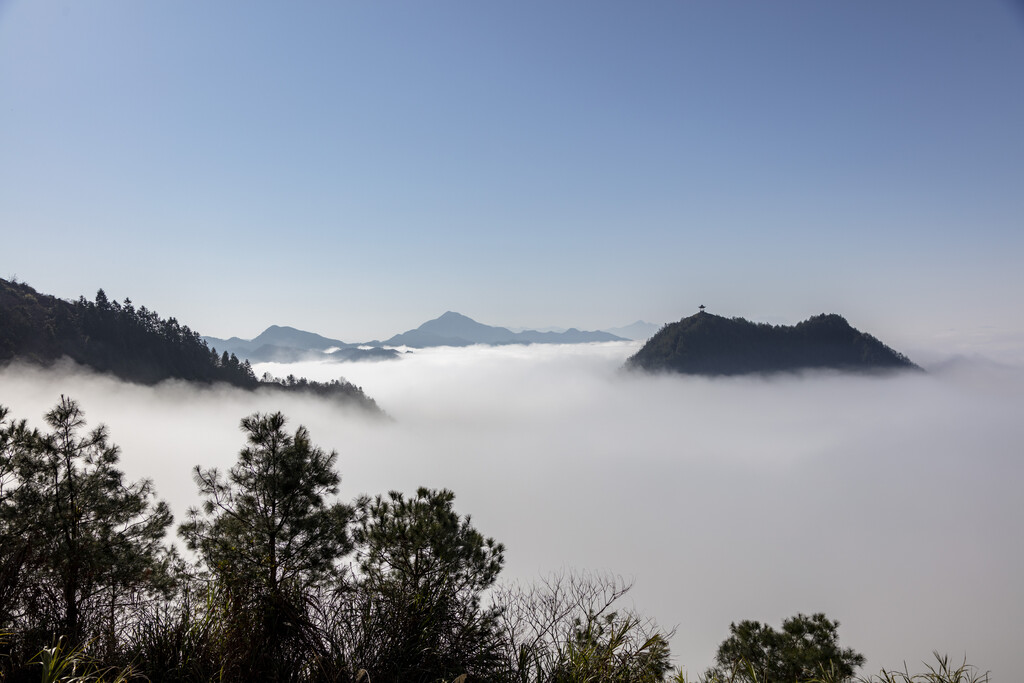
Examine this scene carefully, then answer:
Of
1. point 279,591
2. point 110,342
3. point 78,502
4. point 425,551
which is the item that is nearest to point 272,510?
point 78,502

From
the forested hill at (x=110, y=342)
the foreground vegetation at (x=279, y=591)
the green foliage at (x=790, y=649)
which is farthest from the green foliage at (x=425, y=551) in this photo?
the forested hill at (x=110, y=342)

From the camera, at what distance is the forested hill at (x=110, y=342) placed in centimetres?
12131

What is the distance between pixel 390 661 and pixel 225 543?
11324 millimetres

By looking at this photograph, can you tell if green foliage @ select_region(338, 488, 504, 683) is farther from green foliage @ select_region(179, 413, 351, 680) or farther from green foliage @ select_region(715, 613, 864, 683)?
green foliage @ select_region(715, 613, 864, 683)

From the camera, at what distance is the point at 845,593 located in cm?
17450

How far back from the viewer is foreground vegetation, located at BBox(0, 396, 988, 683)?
5613 mm

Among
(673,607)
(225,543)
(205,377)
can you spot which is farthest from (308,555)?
(673,607)

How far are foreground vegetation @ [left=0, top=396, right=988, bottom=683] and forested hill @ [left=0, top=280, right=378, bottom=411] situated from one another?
13681 cm

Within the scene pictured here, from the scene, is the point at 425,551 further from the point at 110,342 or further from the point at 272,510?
the point at 110,342

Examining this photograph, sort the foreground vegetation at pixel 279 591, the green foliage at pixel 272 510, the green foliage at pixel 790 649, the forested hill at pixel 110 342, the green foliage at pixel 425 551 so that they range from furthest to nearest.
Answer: the forested hill at pixel 110 342 → the green foliage at pixel 790 649 → the green foliage at pixel 272 510 → the green foliage at pixel 425 551 → the foreground vegetation at pixel 279 591

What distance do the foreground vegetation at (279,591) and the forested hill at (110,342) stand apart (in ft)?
449

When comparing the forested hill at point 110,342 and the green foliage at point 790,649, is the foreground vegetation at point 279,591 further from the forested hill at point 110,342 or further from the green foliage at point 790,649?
the forested hill at point 110,342

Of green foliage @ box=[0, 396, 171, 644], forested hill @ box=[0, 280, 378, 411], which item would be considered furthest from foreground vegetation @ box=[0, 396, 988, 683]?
forested hill @ box=[0, 280, 378, 411]

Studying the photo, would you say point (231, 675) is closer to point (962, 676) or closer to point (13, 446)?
point (962, 676)
